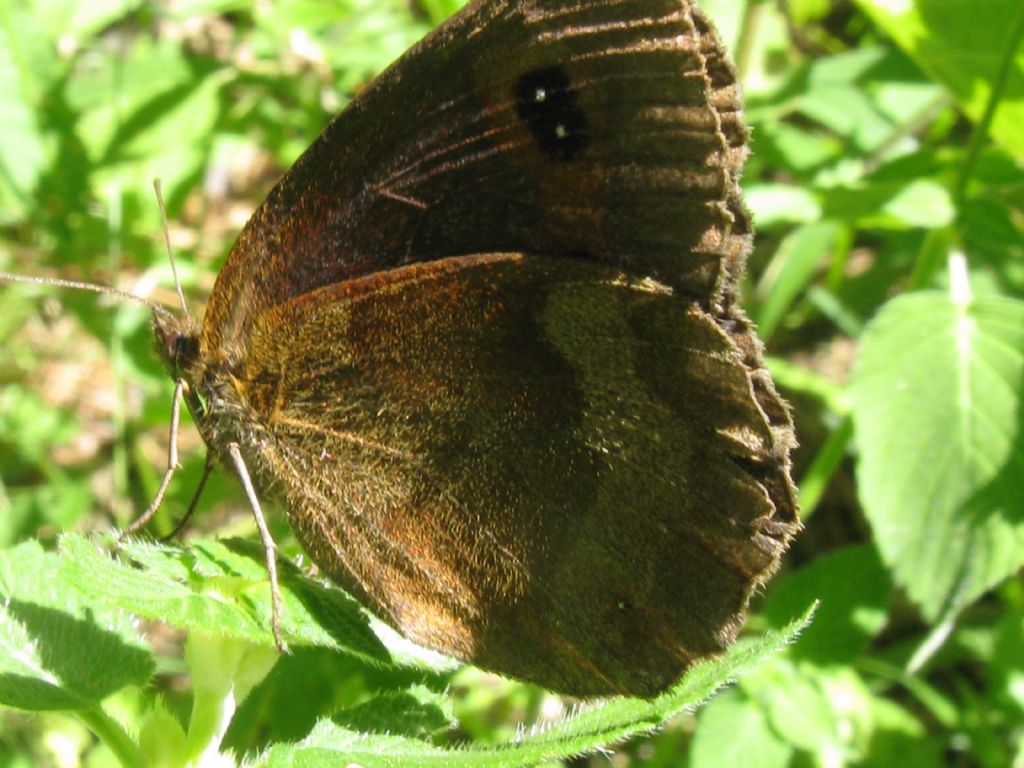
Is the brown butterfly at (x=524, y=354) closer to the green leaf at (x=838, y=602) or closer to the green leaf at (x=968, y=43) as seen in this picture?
the green leaf at (x=838, y=602)

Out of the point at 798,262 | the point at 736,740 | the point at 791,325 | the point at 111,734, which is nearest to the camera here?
the point at 111,734

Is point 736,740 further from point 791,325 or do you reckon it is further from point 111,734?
point 791,325

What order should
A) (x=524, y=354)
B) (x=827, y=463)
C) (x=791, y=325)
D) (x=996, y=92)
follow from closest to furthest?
(x=524, y=354)
(x=996, y=92)
(x=827, y=463)
(x=791, y=325)

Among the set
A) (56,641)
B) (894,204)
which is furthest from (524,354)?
(894,204)

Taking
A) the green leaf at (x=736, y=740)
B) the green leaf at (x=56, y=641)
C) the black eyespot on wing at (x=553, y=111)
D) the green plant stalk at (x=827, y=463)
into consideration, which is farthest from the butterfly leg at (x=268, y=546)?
the green plant stalk at (x=827, y=463)

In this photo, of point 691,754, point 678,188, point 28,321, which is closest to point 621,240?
point 678,188

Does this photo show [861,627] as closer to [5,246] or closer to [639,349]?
[639,349]
